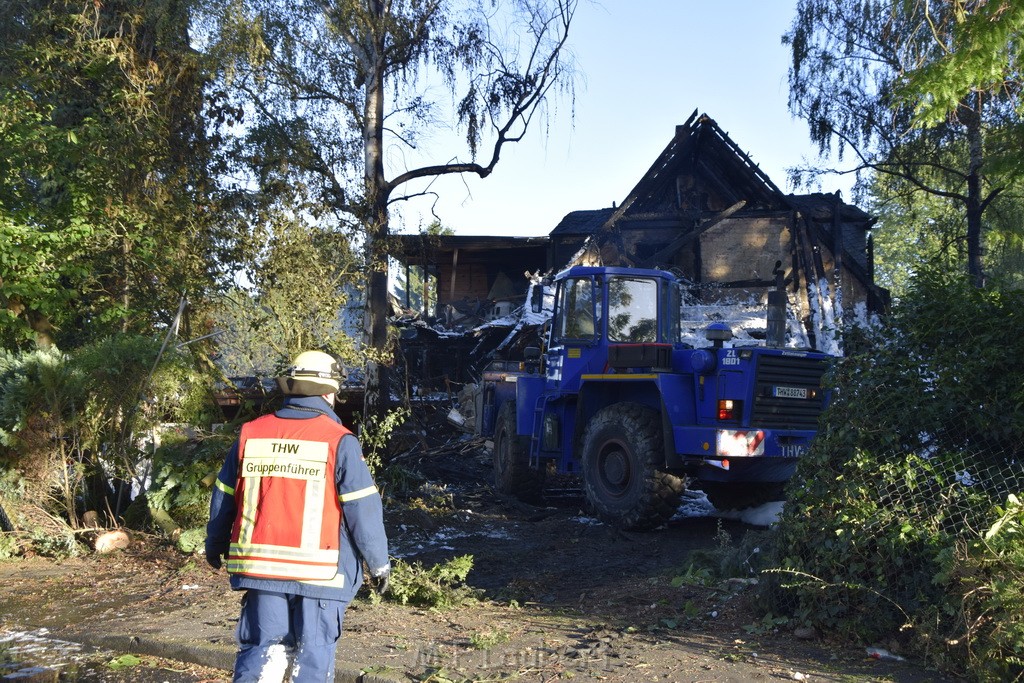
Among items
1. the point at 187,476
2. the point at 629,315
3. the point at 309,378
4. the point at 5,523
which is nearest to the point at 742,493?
the point at 629,315

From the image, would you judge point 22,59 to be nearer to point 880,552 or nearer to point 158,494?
point 158,494

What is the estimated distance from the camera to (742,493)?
1258cm

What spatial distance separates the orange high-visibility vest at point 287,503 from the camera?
4250 mm

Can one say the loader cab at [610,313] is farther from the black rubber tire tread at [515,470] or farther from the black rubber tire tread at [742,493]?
the black rubber tire tread at [742,493]

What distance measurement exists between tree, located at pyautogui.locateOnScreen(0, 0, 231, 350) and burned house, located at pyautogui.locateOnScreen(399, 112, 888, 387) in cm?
854

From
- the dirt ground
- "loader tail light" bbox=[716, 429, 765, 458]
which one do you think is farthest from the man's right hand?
"loader tail light" bbox=[716, 429, 765, 458]

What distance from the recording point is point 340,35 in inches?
665

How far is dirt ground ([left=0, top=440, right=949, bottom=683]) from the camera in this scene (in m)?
5.80

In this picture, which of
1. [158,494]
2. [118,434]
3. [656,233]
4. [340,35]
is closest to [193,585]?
[158,494]

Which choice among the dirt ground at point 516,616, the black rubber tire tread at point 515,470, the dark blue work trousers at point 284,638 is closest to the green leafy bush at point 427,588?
the dirt ground at point 516,616

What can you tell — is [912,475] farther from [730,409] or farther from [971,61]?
[730,409]

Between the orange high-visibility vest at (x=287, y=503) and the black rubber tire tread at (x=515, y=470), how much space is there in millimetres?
9692

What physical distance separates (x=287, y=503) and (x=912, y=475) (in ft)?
13.2

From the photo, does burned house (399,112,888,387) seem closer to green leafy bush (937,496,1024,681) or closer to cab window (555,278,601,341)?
cab window (555,278,601,341)
